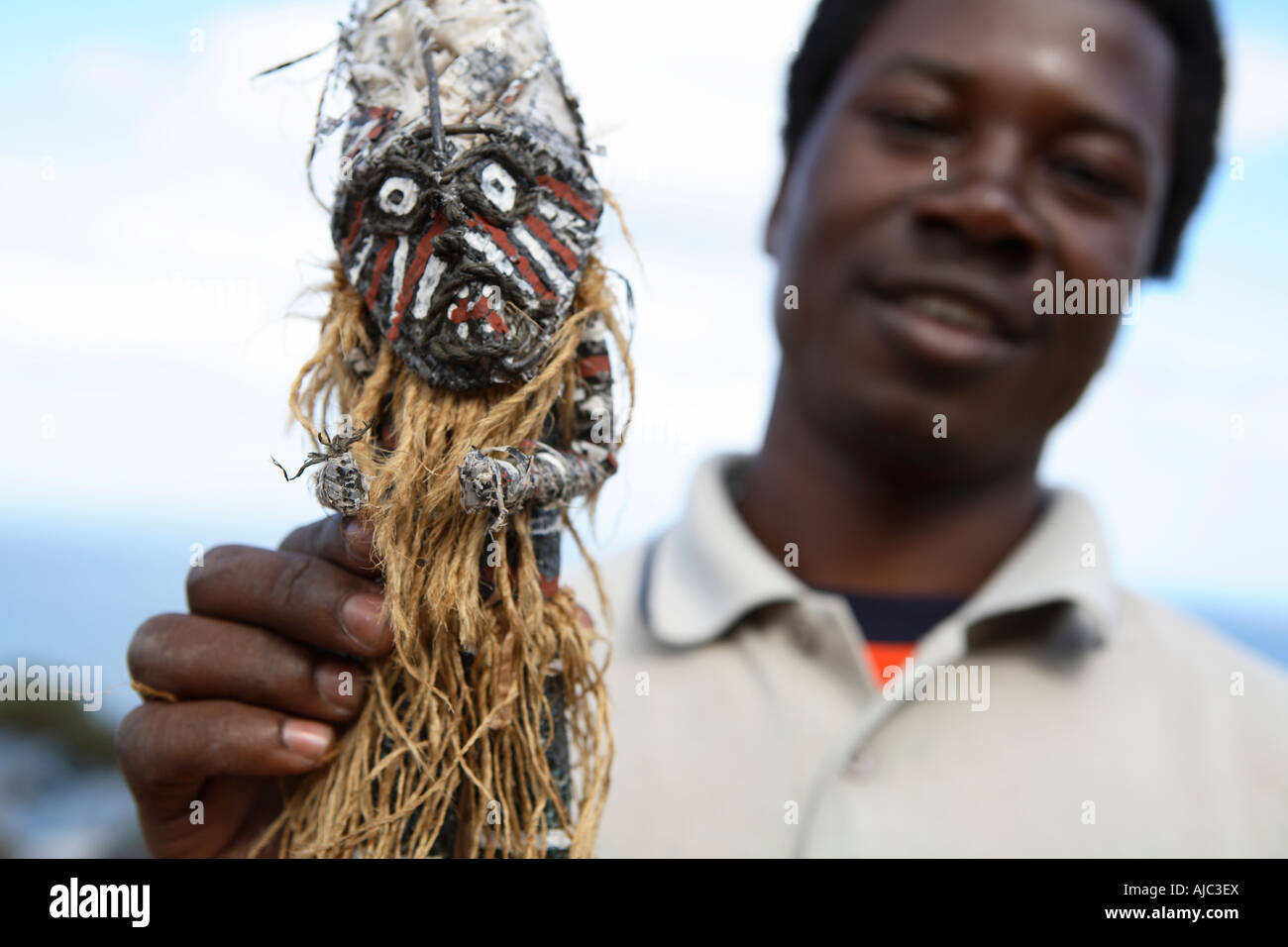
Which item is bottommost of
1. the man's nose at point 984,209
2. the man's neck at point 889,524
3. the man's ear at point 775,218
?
the man's neck at point 889,524

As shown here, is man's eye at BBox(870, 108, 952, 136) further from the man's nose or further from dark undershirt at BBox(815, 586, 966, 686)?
dark undershirt at BBox(815, 586, 966, 686)

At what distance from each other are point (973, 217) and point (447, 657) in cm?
97

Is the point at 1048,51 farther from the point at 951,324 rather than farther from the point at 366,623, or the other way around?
the point at 366,623

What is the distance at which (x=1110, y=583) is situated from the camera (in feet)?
4.86

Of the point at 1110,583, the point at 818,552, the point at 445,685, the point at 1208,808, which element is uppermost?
the point at 818,552

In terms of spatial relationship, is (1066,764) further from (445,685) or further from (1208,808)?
(445,685)

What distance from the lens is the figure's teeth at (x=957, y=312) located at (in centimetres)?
140

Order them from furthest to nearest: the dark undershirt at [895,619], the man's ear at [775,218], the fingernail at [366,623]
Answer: the man's ear at [775,218] → the dark undershirt at [895,619] → the fingernail at [366,623]

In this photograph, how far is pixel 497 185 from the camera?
32.8 inches

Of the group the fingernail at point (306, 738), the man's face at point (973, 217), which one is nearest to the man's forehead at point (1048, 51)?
the man's face at point (973, 217)

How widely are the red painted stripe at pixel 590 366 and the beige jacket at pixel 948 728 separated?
0.65m

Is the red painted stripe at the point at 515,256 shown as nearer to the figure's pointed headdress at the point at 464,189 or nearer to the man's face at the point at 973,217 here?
the figure's pointed headdress at the point at 464,189

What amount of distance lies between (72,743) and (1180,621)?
5326 mm
